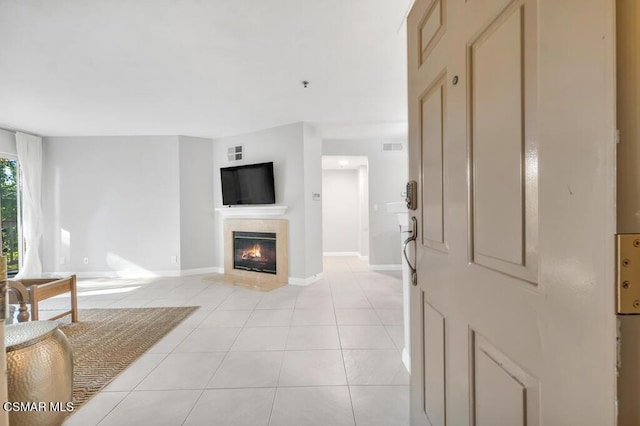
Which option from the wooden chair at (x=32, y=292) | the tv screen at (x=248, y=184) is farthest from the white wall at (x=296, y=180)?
the wooden chair at (x=32, y=292)

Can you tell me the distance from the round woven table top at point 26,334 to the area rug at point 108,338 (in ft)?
1.83

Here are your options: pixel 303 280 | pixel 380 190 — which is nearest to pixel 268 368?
pixel 303 280

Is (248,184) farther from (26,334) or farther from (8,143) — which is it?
(8,143)

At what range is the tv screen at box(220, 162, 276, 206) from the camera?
4.14 meters

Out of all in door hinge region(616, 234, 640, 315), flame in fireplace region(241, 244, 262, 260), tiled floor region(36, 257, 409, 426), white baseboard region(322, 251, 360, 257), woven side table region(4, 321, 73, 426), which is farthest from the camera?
white baseboard region(322, 251, 360, 257)

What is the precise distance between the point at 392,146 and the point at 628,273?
4905 mm

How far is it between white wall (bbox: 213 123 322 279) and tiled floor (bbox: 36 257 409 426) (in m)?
0.83

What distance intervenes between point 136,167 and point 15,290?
290cm

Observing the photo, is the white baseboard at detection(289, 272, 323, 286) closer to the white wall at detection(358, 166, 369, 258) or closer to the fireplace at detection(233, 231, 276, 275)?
the fireplace at detection(233, 231, 276, 275)

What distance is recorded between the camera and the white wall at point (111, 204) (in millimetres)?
4543

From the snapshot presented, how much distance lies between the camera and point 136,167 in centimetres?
461

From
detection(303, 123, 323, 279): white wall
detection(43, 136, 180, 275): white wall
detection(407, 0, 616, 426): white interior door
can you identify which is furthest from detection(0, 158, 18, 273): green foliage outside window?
detection(407, 0, 616, 426): white interior door

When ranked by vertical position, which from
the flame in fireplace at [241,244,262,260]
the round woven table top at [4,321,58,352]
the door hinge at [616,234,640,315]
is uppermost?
the door hinge at [616,234,640,315]

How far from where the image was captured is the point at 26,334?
1289 millimetres
